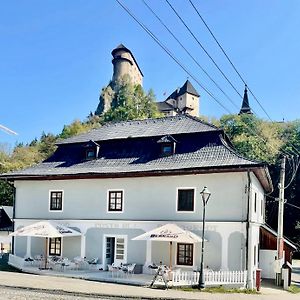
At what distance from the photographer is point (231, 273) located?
17953mm

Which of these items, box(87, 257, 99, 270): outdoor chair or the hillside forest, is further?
the hillside forest

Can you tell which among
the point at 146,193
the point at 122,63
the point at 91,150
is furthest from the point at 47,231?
the point at 122,63

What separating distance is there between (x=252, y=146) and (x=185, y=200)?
3224cm

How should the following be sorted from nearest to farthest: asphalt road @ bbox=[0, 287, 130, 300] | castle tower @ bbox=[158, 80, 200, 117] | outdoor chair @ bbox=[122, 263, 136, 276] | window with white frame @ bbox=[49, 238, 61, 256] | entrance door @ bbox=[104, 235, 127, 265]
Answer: asphalt road @ bbox=[0, 287, 130, 300] < outdoor chair @ bbox=[122, 263, 136, 276] < entrance door @ bbox=[104, 235, 127, 265] < window with white frame @ bbox=[49, 238, 61, 256] < castle tower @ bbox=[158, 80, 200, 117]

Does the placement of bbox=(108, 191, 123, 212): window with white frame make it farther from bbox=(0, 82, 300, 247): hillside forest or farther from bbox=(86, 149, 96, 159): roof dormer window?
bbox=(0, 82, 300, 247): hillside forest

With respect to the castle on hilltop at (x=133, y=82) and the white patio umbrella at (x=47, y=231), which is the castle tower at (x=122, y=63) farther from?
the white patio umbrella at (x=47, y=231)

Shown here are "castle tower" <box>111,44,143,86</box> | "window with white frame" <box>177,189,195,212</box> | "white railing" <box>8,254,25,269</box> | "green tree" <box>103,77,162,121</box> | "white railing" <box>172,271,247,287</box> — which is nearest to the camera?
"white railing" <box>172,271,247,287</box>

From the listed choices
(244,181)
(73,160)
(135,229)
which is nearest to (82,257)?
(135,229)

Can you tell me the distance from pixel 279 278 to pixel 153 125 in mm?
10715

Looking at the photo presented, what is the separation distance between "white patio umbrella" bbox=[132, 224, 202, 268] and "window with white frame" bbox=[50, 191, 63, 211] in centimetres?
668

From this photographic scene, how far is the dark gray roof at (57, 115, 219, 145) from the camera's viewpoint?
23391 millimetres

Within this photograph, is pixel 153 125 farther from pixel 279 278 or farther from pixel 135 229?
pixel 279 278

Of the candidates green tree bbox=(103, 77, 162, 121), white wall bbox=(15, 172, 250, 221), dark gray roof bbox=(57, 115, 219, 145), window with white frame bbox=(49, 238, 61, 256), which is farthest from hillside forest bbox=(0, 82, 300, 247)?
window with white frame bbox=(49, 238, 61, 256)

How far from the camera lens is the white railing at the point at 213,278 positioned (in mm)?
17672
